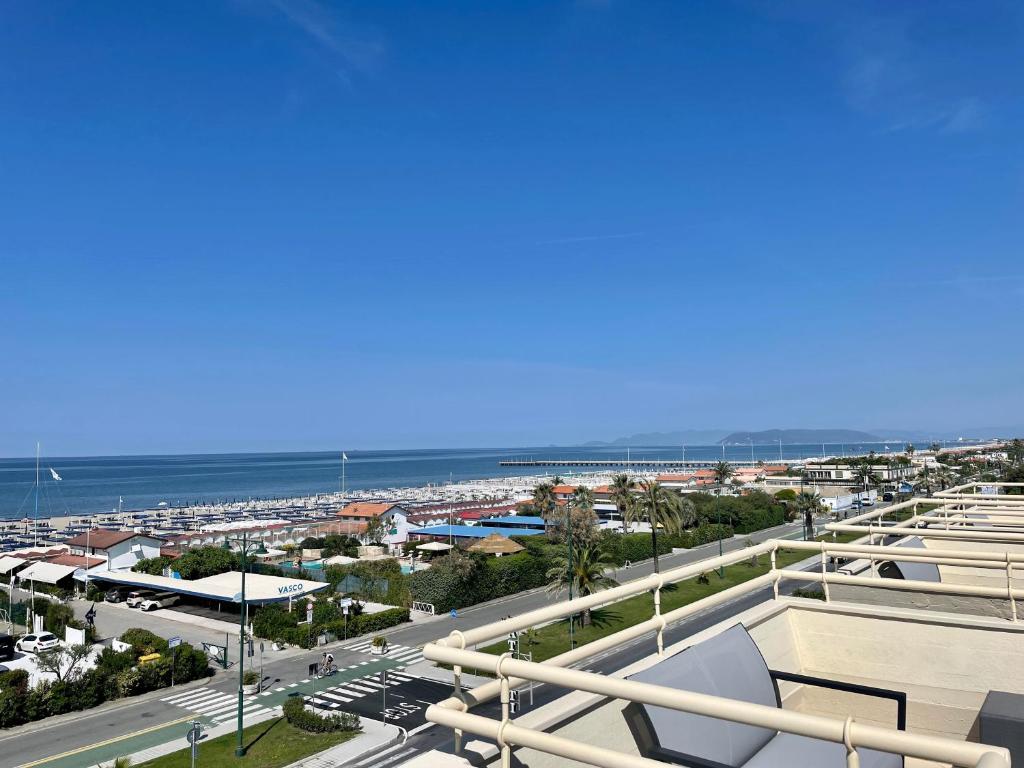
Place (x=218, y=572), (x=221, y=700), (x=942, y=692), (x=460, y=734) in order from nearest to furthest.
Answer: (x=460, y=734) < (x=942, y=692) < (x=221, y=700) < (x=218, y=572)

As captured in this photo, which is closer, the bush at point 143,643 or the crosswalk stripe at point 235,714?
the crosswalk stripe at point 235,714

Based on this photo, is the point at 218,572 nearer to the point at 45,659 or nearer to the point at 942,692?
the point at 45,659

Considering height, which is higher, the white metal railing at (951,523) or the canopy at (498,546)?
the white metal railing at (951,523)

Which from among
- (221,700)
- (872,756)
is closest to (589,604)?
(872,756)

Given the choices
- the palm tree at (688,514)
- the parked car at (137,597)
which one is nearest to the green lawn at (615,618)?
the palm tree at (688,514)

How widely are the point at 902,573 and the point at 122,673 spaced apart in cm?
2892

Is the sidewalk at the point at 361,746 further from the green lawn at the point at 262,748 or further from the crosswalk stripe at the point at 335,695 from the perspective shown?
the crosswalk stripe at the point at 335,695

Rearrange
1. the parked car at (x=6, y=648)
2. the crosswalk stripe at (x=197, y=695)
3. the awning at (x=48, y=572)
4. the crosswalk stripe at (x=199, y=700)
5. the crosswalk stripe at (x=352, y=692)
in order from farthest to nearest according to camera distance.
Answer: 1. the awning at (x=48, y=572)
2. the parked car at (x=6, y=648)
3. the crosswalk stripe at (x=197, y=695)
4. the crosswalk stripe at (x=352, y=692)
5. the crosswalk stripe at (x=199, y=700)

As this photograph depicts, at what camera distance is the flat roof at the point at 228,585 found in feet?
116

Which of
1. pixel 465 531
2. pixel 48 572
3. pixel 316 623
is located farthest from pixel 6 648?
pixel 465 531

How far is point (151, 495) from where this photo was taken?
161m

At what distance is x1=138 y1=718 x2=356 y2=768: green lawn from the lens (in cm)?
1920

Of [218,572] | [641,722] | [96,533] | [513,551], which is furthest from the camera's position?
[96,533]

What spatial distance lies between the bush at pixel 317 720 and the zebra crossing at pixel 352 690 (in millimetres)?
1192
